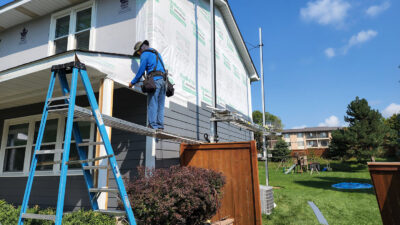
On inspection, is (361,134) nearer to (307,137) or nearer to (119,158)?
(119,158)

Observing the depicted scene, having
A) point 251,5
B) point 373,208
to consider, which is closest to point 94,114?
point 373,208

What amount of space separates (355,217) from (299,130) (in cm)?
5279

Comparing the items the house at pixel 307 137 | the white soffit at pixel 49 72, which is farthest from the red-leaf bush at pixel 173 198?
the house at pixel 307 137

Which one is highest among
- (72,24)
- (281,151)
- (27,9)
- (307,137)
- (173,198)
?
(27,9)

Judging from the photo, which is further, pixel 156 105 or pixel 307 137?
pixel 307 137

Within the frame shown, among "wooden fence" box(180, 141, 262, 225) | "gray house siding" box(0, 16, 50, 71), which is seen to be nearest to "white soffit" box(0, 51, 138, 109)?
"gray house siding" box(0, 16, 50, 71)

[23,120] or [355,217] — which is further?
[23,120]

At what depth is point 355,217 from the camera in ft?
20.9

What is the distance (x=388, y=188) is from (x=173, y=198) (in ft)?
10.8

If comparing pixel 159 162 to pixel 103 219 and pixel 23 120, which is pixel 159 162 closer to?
pixel 103 219

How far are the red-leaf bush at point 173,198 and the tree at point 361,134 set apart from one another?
22.0 m

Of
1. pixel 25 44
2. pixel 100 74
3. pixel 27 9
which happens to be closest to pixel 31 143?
pixel 25 44

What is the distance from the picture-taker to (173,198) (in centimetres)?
381

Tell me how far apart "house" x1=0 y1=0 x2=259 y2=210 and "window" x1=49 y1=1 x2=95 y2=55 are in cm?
3
